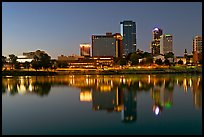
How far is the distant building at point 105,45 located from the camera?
156625 millimetres

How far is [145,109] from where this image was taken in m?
14.7

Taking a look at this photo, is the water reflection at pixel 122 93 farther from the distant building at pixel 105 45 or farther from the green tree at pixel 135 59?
the distant building at pixel 105 45

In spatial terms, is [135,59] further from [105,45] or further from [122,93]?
[122,93]

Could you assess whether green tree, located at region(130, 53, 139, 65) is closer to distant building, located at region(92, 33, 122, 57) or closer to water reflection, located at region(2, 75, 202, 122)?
distant building, located at region(92, 33, 122, 57)

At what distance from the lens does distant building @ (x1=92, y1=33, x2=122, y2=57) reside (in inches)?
6166

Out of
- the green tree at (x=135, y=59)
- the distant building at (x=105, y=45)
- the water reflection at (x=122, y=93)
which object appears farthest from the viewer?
the distant building at (x=105, y=45)

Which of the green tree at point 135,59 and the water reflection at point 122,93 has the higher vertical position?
the green tree at point 135,59

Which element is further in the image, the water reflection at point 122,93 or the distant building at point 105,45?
the distant building at point 105,45

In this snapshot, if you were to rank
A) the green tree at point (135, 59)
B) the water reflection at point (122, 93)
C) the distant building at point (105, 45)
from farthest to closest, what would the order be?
1. the distant building at point (105, 45)
2. the green tree at point (135, 59)
3. the water reflection at point (122, 93)

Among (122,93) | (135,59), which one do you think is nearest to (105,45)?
(135,59)

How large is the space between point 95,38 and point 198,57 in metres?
64.5

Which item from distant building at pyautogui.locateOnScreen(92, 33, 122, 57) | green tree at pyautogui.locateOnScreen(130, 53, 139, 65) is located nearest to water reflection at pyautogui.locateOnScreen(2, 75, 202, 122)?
green tree at pyautogui.locateOnScreen(130, 53, 139, 65)

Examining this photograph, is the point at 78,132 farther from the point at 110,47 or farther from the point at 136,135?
the point at 110,47

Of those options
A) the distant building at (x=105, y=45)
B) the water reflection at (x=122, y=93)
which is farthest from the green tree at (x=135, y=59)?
the water reflection at (x=122, y=93)
